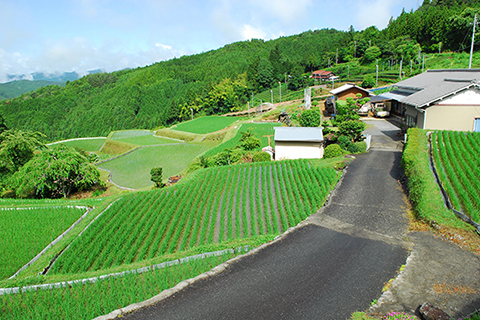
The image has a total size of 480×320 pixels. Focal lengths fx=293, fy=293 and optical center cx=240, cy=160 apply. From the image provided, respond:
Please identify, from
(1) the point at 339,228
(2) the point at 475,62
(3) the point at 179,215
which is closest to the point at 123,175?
(3) the point at 179,215

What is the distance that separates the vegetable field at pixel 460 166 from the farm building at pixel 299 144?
683 centimetres

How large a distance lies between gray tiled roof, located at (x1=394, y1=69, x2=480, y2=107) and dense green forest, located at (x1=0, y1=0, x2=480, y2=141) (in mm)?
36358

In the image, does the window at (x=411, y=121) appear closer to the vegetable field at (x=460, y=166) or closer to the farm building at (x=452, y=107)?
the farm building at (x=452, y=107)

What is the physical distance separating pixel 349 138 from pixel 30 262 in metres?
18.9

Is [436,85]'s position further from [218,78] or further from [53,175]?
[218,78]

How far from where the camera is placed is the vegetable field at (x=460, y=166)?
9656 mm

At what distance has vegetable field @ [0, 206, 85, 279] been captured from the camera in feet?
36.1

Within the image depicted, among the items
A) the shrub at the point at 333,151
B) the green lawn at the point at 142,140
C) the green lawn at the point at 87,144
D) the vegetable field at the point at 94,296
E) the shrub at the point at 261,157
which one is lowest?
the green lawn at the point at 87,144

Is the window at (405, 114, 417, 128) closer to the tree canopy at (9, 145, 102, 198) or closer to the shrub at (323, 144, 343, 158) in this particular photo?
the shrub at (323, 144, 343, 158)

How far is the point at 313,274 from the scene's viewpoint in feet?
23.1

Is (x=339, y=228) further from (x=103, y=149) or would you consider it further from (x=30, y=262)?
(x=103, y=149)

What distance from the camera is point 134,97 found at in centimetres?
10056

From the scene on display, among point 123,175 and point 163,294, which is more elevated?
point 163,294

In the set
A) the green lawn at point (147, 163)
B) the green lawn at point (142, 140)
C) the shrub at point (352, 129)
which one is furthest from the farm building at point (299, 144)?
the green lawn at point (142, 140)
